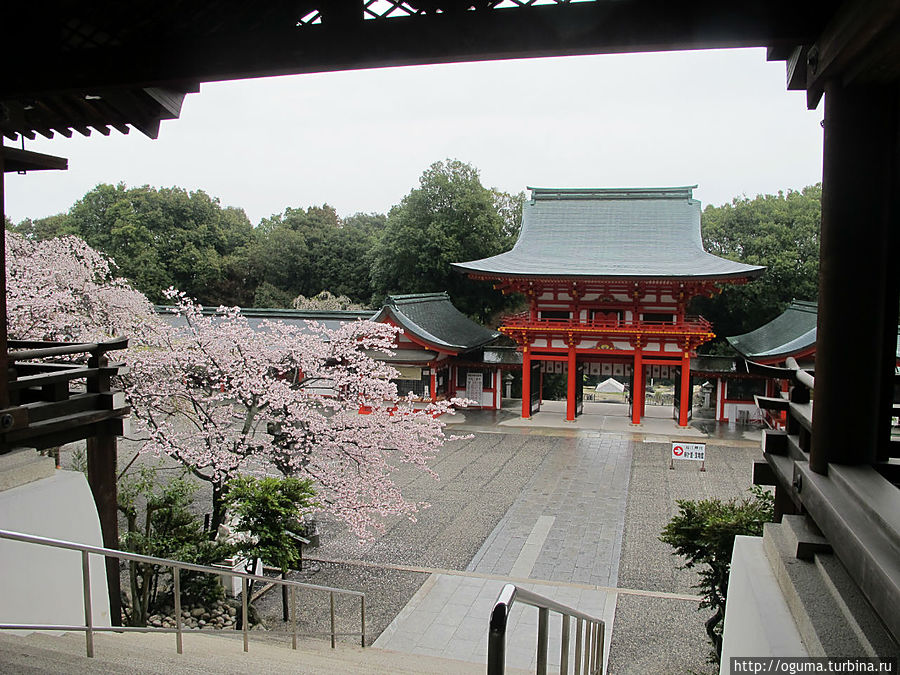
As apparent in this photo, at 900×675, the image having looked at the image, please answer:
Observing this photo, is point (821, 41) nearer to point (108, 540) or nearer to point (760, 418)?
point (108, 540)

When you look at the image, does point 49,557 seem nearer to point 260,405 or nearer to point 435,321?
point 260,405

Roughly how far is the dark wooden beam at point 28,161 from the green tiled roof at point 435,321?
14.9m

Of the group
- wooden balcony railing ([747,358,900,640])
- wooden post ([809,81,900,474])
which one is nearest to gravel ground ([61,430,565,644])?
wooden balcony railing ([747,358,900,640])

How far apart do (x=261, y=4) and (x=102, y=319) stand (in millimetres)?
11384

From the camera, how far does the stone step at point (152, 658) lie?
302cm

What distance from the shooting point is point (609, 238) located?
70.3 feet

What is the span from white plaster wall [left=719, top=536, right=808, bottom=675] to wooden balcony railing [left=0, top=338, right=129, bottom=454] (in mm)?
4342

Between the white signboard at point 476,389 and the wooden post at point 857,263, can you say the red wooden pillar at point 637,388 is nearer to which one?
the white signboard at point 476,389

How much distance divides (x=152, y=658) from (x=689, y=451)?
1219 cm

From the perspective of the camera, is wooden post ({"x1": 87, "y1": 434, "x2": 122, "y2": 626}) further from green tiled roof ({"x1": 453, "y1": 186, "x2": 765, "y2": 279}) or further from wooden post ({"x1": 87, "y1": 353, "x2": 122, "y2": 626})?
green tiled roof ({"x1": 453, "y1": 186, "x2": 765, "y2": 279})

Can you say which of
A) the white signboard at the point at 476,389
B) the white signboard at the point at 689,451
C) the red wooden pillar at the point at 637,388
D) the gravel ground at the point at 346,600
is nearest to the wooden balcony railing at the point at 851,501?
the gravel ground at the point at 346,600

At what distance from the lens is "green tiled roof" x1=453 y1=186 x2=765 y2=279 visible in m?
19.0

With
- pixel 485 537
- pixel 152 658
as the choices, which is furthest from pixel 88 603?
Result: pixel 485 537

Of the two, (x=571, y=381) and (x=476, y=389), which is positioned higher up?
(x=571, y=381)
